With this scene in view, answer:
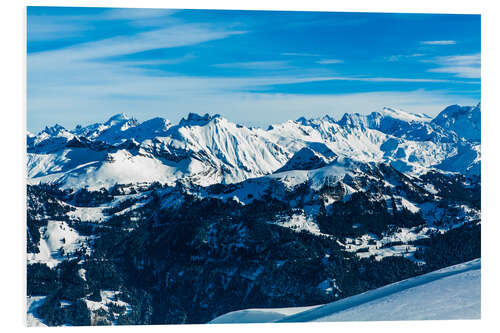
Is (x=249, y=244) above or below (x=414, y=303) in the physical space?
below

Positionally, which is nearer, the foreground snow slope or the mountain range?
the foreground snow slope

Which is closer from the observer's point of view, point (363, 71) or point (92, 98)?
point (92, 98)

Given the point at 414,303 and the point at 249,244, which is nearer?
the point at 414,303

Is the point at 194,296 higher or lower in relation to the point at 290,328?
lower

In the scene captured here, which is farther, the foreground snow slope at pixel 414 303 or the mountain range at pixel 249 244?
the mountain range at pixel 249 244

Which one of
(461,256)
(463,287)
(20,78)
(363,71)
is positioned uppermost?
(363,71)

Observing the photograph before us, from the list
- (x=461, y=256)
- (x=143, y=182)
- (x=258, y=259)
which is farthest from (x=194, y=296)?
(x=143, y=182)

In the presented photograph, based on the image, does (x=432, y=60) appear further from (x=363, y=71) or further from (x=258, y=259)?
(x=258, y=259)

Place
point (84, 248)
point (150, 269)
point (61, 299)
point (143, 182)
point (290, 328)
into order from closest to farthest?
1. point (290, 328)
2. point (61, 299)
3. point (150, 269)
4. point (84, 248)
5. point (143, 182)
